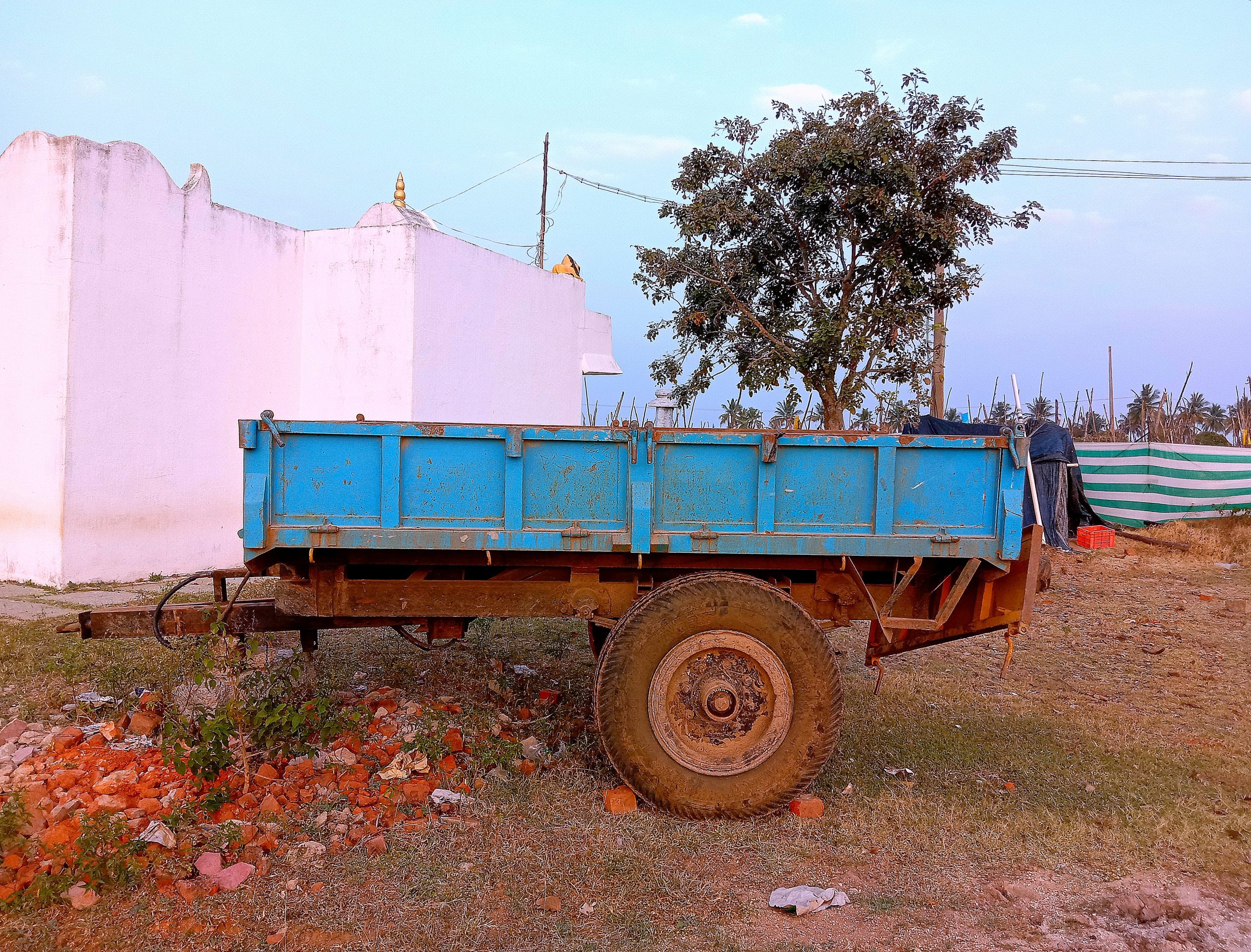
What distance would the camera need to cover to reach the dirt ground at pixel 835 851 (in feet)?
10.4

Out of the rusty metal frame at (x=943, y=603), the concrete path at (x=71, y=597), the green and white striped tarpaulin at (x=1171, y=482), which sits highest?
the green and white striped tarpaulin at (x=1171, y=482)

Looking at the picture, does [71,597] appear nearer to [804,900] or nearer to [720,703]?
[720,703]

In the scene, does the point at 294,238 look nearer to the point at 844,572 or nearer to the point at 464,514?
the point at 464,514

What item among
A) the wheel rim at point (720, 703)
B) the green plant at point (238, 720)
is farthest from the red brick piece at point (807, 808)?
the green plant at point (238, 720)

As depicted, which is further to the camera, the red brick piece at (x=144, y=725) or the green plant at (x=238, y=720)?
the red brick piece at (x=144, y=725)

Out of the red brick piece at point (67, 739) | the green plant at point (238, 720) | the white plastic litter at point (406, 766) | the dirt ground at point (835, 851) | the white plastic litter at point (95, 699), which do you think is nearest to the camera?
the dirt ground at point (835, 851)

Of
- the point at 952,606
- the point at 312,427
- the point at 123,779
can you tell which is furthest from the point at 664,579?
the point at 123,779

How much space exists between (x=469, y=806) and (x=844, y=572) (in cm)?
211

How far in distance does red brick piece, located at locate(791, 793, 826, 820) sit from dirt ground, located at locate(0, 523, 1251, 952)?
0.04m

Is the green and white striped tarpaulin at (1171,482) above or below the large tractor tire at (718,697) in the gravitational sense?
above

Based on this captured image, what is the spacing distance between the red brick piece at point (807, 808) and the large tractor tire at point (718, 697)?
0.10 meters

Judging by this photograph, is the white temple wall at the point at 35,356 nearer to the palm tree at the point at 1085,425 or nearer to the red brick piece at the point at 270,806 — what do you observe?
the red brick piece at the point at 270,806

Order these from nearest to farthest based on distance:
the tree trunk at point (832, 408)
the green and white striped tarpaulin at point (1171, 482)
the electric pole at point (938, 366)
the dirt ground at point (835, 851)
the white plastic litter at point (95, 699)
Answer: the dirt ground at point (835, 851), the white plastic litter at point (95, 699), the tree trunk at point (832, 408), the electric pole at point (938, 366), the green and white striped tarpaulin at point (1171, 482)

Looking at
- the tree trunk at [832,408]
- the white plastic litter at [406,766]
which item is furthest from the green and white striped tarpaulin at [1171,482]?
the white plastic litter at [406,766]
